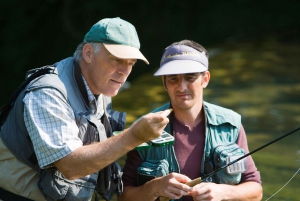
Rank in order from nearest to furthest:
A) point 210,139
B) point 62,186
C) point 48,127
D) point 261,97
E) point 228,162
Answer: point 48,127 < point 62,186 < point 228,162 < point 210,139 < point 261,97

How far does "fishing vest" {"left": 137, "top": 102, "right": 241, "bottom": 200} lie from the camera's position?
294 centimetres

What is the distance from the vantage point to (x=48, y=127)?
7.80ft

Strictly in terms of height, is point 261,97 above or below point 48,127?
below

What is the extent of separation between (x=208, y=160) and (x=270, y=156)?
2012 mm

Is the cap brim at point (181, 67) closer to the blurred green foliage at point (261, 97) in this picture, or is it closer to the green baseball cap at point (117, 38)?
the green baseball cap at point (117, 38)

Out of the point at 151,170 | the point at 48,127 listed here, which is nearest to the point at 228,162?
the point at 151,170

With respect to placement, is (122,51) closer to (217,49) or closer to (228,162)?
(228,162)

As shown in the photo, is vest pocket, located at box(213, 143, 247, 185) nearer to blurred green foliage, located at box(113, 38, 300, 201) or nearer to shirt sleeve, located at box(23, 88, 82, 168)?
shirt sleeve, located at box(23, 88, 82, 168)

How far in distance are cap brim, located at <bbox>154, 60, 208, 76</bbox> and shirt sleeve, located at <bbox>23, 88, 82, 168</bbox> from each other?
0.62m

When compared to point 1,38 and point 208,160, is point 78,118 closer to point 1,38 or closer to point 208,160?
point 208,160

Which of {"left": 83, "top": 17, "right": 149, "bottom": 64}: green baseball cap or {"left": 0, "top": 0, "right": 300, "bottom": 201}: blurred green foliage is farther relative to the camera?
{"left": 0, "top": 0, "right": 300, "bottom": 201}: blurred green foliage

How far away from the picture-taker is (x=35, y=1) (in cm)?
873

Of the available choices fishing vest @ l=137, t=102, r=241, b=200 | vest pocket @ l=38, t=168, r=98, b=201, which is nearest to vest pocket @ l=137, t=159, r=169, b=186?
fishing vest @ l=137, t=102, r=241, b=200

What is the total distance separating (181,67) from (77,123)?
626 millimetres
